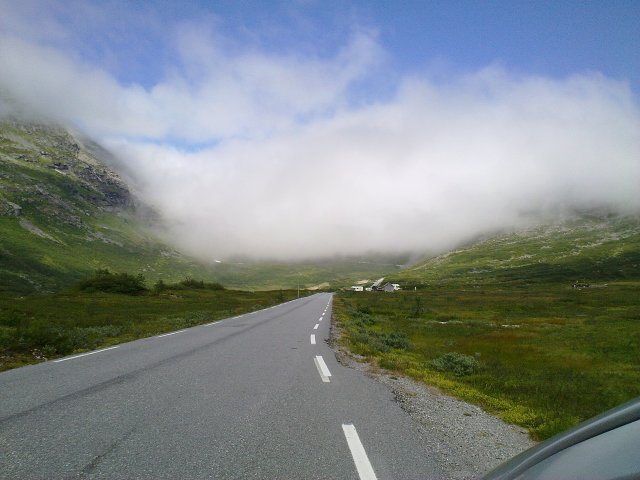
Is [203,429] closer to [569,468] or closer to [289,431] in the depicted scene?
[289,431]

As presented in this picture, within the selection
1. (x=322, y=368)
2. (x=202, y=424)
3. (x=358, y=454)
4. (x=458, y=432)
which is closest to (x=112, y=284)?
(x=322, y=368)

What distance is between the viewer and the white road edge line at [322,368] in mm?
11016

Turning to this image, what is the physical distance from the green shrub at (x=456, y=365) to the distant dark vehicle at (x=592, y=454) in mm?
13760

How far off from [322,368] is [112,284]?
3548 inches

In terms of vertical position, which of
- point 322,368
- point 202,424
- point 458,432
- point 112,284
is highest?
point 112,284

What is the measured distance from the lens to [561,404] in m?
11.8

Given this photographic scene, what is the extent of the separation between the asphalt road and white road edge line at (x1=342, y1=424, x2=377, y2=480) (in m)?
0.02

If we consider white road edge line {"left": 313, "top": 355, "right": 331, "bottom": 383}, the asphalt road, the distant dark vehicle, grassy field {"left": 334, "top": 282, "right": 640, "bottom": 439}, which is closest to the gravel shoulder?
the asphalt road

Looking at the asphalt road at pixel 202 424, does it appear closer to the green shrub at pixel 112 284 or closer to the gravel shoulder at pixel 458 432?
the gravel shoulder at pixel 458 432

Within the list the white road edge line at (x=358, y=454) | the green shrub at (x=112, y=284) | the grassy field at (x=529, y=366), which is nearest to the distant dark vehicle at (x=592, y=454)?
the white road edge line at (x=358, y=454)

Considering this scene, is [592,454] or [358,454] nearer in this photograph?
[592,454]

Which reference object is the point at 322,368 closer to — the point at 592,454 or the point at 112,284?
the point at 592,454

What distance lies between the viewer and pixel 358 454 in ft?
18.4

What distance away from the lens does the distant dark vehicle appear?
1.99m
